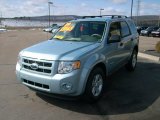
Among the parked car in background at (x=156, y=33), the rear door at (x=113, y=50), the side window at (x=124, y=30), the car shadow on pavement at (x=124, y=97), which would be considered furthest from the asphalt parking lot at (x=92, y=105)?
the parked car in background at (x=156, y=33)

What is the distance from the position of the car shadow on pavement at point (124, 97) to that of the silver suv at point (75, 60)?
0.98 ft

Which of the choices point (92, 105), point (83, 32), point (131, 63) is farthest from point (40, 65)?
point (131, 63)

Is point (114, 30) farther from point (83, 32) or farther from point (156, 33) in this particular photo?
point (156, 33)

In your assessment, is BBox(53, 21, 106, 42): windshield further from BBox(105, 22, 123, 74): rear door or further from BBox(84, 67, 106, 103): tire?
BBox(84, 67, 106, 103): tire

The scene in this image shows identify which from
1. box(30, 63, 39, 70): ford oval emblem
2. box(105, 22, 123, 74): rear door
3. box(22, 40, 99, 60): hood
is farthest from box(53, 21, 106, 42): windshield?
box(30, 63, 39, 70): ford oval emblem

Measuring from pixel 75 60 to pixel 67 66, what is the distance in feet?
0.65

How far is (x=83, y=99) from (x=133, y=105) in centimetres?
113

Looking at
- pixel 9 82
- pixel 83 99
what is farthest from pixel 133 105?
Result: pixel 9 82

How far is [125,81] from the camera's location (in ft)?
25.2

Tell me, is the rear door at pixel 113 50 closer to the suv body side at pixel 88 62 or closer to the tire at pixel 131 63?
the suv body side at pixel 88 62

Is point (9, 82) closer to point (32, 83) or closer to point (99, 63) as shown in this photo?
point (32, 83)

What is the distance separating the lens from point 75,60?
5.04 metres

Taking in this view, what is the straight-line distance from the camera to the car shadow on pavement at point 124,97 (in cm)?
541

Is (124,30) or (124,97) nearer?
(124,97)
